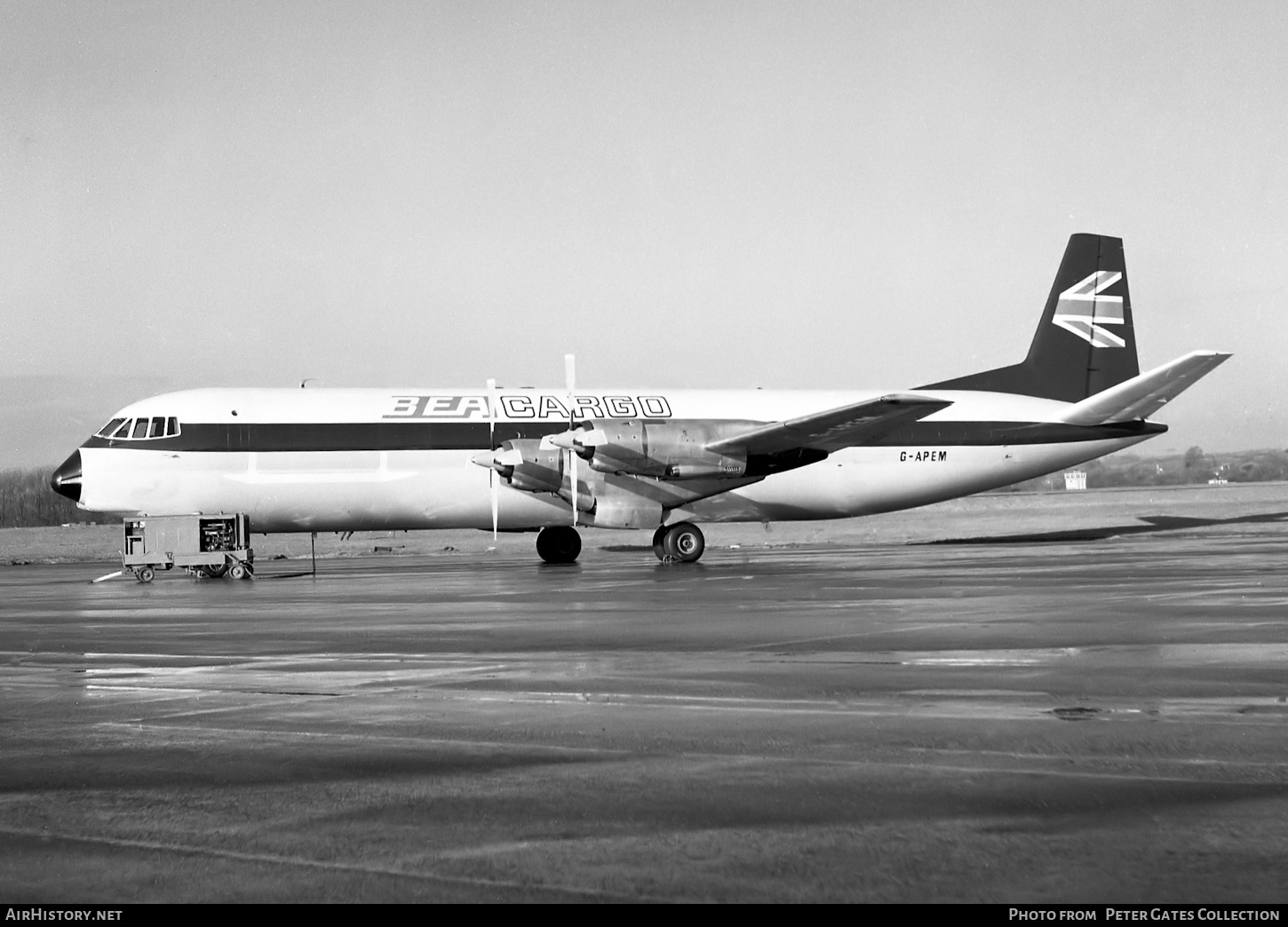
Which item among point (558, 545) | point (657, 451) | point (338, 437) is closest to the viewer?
point (657, 451)

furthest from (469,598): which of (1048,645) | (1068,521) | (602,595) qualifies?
(1068,521)

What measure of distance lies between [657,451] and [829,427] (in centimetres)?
408

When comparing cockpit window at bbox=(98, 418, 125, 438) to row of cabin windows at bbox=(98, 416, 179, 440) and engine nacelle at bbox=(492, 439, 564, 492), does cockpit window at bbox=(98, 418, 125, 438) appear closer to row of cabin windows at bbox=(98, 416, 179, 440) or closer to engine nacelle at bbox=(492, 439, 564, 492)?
row of cabin windows at bbox=(98, 416, 179, 440)

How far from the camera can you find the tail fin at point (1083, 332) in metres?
36.6

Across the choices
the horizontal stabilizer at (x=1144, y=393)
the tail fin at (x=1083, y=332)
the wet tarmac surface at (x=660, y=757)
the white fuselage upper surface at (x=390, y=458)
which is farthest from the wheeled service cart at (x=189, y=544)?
the horizontal stabilizer at (x=1144, y=393)

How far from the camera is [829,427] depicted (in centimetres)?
2861

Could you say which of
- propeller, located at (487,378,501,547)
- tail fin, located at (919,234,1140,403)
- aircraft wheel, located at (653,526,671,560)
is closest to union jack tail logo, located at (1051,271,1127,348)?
tail fin, located at (919,234,1140,403)

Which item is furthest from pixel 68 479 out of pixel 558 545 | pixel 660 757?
pixel 660 757

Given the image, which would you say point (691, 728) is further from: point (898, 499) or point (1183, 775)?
point (898, 499)

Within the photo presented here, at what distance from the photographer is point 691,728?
709 cm

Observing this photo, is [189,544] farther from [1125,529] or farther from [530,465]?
[1125,529]
